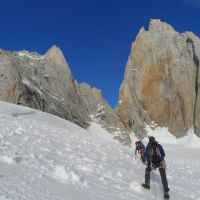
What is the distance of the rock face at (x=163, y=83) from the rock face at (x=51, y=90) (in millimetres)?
23007

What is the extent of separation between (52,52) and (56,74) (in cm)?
1217

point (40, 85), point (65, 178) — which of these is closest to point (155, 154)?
point (65, 178)

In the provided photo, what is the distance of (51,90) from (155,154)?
4624 cm

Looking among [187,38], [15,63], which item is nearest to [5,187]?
[15,63]

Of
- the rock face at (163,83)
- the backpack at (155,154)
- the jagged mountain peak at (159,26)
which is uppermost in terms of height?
the jagged mountain peak at (159,26)

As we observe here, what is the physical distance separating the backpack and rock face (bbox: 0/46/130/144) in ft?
122

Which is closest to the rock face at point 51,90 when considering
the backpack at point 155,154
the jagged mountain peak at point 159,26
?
the backpack at point 155,154

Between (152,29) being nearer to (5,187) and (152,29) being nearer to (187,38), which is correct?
(187,38)

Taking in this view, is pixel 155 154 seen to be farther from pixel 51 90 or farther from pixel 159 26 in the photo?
pixel 159 26

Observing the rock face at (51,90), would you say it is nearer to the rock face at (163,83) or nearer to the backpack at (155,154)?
the rock face at (163,83)

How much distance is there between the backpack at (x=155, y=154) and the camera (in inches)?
565

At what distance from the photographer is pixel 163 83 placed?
10538 centimetres

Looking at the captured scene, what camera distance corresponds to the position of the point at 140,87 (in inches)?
4188

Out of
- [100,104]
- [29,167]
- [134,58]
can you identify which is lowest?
[29,167]
